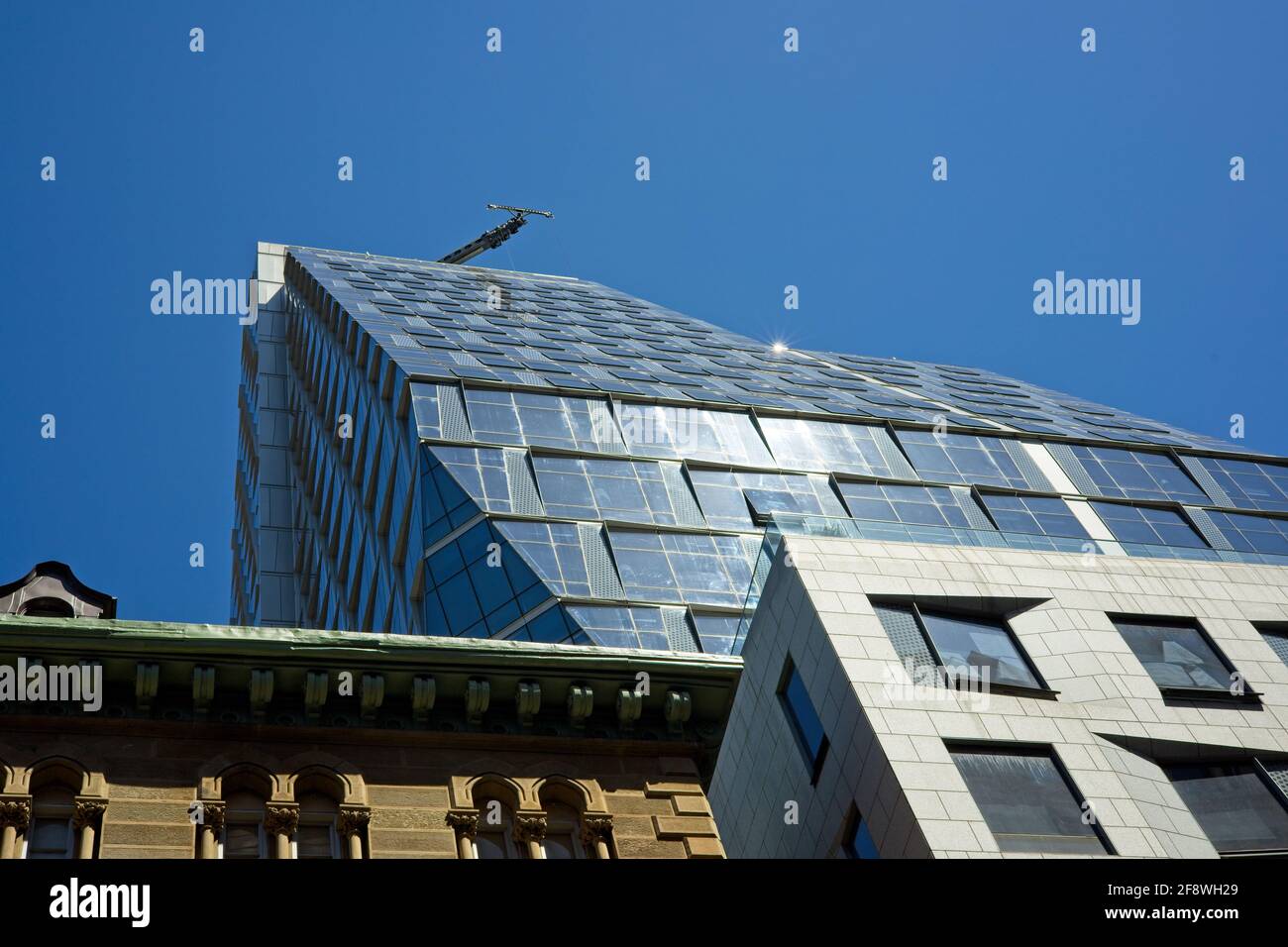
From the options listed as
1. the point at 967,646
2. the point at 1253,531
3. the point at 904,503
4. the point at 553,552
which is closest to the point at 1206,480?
the point at 1253,531

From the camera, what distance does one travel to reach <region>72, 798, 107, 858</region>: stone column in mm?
21078

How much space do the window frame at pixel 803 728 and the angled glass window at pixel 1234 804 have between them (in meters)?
5.78

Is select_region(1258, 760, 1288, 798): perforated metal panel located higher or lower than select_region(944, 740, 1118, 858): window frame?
lower

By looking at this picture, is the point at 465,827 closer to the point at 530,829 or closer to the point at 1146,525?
the point at 530,829

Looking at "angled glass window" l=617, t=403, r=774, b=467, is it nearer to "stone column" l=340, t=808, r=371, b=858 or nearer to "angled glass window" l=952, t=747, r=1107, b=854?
"angled glass window" l=952, t=747, r=1107, b=854

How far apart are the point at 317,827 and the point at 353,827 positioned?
0.55m

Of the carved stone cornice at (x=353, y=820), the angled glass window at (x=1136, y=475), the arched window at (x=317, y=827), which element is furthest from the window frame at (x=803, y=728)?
the angled glass window at (x=1136, y=475)

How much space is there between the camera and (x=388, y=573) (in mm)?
50750

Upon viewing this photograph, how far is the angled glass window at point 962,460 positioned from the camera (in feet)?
168

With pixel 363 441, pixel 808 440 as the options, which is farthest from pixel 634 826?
pixel 363 441

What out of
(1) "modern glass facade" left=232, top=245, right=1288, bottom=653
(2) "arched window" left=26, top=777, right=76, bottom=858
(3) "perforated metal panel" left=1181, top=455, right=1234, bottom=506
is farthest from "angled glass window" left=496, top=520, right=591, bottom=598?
(3) "perforated metal panel" left=1181, top=455, right=1234, bottom=506

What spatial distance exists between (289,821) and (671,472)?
27.5m

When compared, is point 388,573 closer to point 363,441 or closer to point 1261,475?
point 363,441

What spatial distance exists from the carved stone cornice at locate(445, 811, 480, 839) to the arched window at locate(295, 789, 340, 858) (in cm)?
155
